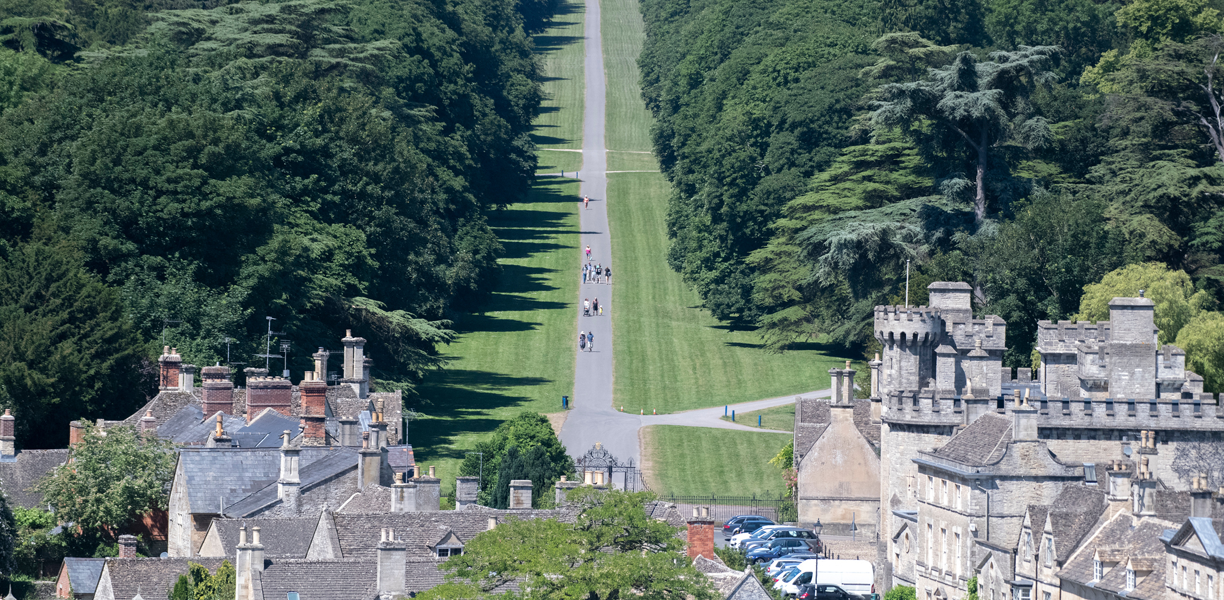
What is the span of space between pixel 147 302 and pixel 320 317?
14.3 metres

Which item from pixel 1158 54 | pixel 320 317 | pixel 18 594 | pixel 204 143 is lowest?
pixel 18 594

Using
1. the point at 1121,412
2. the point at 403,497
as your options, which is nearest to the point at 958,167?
the point at 1121,412

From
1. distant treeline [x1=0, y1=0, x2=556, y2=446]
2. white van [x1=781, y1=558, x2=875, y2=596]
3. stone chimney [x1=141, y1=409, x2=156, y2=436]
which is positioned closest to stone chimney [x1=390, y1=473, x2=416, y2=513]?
white van [x1=781, y1=558, x2=875, y2=596]

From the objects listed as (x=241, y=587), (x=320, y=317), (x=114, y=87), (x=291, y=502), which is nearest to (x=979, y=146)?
(x=320, y=317)

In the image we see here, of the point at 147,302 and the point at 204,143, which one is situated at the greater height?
the point at 204,143

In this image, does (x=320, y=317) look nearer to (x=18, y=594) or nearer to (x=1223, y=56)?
(x=18, y=594)

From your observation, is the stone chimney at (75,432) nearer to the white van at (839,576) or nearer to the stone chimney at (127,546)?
the stone chimney at (127,546)

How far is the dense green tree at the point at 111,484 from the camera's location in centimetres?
7144

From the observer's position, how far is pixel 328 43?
134875 millimetres

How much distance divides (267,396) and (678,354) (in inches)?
2168

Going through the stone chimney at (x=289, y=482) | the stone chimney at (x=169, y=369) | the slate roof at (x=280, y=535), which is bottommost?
the slate roof at (x=280, y=535)

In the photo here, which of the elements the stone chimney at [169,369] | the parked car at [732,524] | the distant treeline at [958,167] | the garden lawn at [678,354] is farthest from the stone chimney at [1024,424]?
the garden lawn at [678,354]

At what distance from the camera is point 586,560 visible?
54.2 m

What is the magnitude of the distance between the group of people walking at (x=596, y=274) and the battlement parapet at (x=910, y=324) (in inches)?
2888
